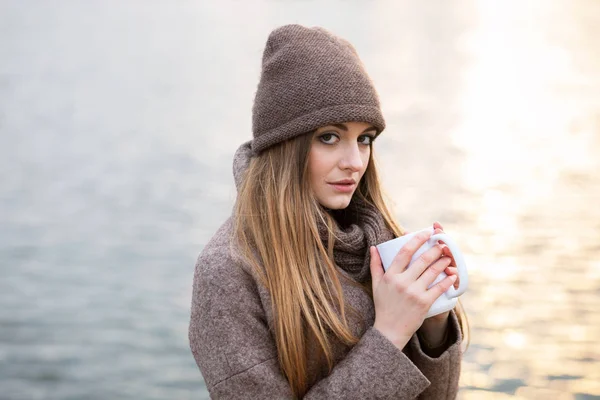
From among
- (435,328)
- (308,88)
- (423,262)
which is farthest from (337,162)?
(435,328)

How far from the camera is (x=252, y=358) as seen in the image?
1885 mm

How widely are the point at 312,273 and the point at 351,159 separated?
29 centimetres

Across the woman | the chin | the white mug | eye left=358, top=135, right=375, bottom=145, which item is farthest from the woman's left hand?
eye left=358, top=135, right=375, bottom=145

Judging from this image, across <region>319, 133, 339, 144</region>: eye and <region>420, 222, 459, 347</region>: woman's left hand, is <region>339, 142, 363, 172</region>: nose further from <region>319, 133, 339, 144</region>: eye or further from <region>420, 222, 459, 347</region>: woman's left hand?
<region>420, 222, 459, 347</region>: woman's left hand

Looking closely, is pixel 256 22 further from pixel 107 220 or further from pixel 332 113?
pixel 332 113

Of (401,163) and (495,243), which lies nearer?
(495,243)

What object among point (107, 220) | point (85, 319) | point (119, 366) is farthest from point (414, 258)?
point (107, 220)

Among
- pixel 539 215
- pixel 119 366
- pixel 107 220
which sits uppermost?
pixel 107 220

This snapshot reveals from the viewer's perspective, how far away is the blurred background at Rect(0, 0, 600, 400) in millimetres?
5758

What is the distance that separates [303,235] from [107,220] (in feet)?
19.7

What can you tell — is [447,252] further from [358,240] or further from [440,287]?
[358,240]

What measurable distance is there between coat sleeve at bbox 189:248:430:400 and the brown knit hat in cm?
36

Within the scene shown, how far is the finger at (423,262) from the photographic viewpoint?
1892 millimetres

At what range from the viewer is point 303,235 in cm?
202
